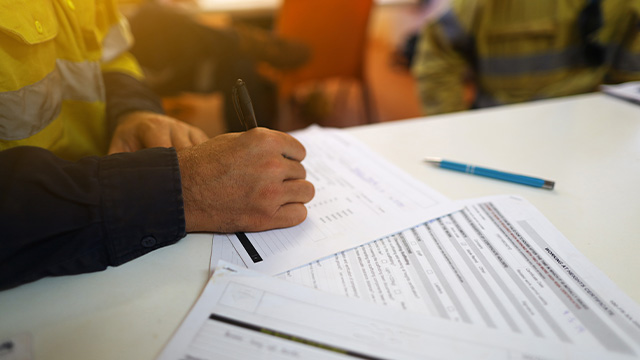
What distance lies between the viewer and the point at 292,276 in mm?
408

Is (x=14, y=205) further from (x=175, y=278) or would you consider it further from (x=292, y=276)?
(x=292, y=276)

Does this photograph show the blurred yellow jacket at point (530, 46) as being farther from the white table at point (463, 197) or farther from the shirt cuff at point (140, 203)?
the shirt cuff at point (140, 203)

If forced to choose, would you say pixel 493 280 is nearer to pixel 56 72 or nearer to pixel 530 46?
pixel 56 72

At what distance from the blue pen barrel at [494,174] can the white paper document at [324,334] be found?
11.8 inches

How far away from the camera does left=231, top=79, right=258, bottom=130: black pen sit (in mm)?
475

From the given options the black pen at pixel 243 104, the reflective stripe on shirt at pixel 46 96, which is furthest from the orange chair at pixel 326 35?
the black pen at pixel 243 104

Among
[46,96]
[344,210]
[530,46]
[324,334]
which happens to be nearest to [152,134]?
[46,96]

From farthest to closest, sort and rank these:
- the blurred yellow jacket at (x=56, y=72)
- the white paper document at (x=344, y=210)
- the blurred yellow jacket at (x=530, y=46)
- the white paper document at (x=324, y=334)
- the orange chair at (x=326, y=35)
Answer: the orange chair at (x=326, y=35) → the blurred yellow jacket at (x=530, y=46) → the blurred yellow jacket at (x=56, y=72) → the white paper document at (x=344, y=210) → the white paper document at (x=324, y=334)

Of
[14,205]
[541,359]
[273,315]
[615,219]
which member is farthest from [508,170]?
[14,205]

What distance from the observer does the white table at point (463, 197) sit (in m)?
0.35

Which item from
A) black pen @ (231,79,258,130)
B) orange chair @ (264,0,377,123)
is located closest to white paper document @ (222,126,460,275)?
black pen @ (231,79,258,130)

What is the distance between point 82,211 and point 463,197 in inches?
19.8

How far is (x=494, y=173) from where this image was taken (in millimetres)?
598

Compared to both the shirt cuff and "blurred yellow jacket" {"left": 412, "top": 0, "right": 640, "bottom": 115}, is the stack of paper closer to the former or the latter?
the shirt cuff
